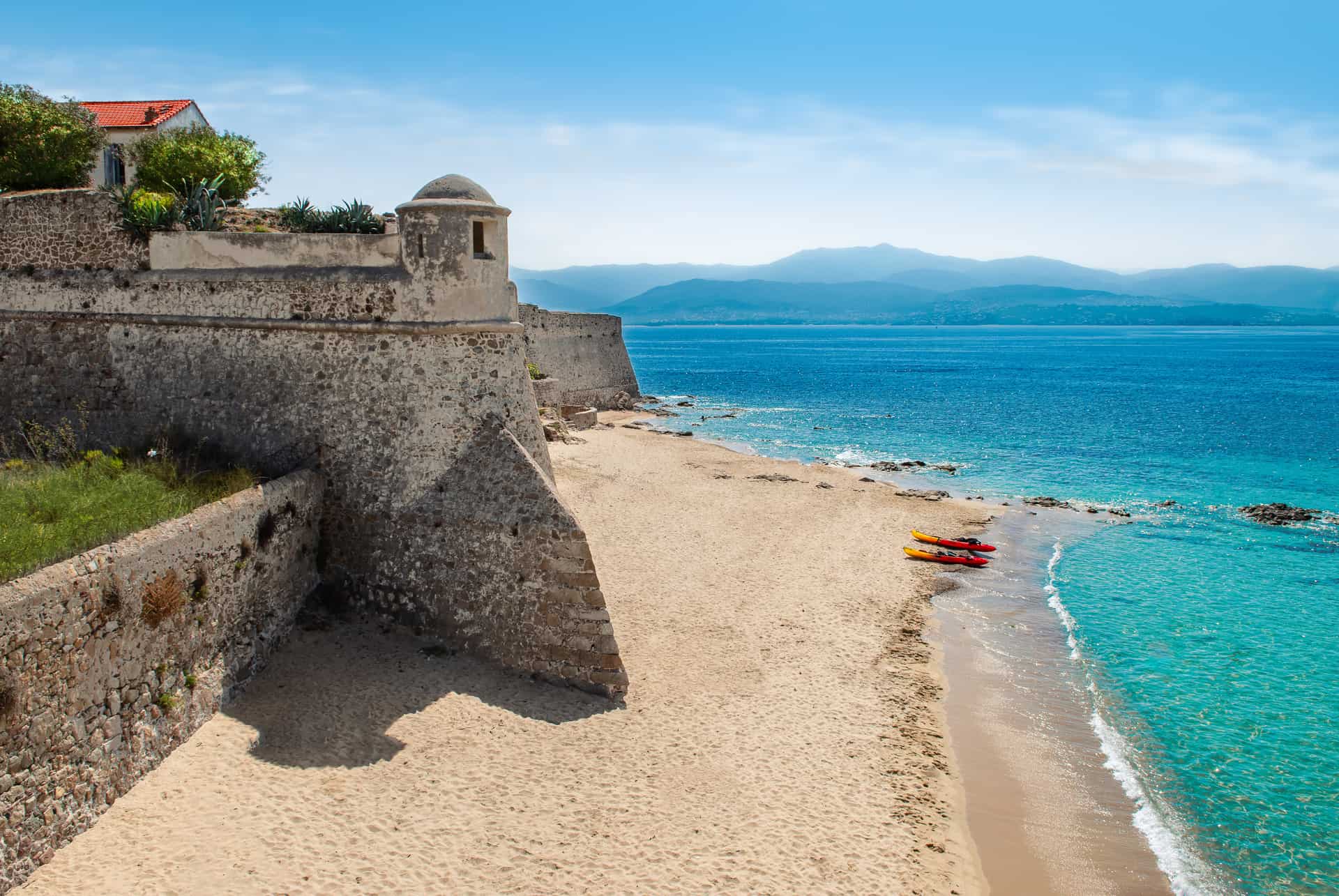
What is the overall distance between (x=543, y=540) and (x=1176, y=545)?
2216cm

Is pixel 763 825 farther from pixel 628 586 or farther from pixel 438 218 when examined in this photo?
pixel 438 218

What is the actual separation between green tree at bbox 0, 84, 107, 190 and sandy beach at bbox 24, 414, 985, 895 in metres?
14.9

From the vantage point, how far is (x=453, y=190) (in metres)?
13.5

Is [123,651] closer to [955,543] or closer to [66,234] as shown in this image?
[66,234]

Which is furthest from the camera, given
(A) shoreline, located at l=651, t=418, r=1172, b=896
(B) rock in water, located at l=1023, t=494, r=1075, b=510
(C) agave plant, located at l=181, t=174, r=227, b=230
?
(B) rock in water, located at l=1023, t=494, r=1075, b=510

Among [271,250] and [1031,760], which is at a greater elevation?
[271,250]

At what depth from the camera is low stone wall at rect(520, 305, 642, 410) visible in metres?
44.8

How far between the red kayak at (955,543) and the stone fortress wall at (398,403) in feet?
46.6

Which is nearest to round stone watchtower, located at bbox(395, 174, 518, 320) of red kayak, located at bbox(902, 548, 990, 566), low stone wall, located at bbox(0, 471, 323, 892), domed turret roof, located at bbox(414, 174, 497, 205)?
domed turret roof, located at bbox(414, 174, 497, 205)

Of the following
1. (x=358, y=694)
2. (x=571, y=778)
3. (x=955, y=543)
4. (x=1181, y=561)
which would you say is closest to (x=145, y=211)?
(x=358, y=694)

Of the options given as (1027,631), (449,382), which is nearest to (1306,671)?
(1027,631)

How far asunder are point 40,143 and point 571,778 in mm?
19954

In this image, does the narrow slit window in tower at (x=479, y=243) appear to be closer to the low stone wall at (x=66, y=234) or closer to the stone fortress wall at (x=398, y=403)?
the stone fortress wall at (x=398, y=403)

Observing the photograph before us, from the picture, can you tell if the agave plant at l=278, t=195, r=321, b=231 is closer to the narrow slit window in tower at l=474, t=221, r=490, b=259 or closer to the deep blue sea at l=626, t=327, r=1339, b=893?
the narrow slit window in tower at l=474, t=221, r=490, b=259
